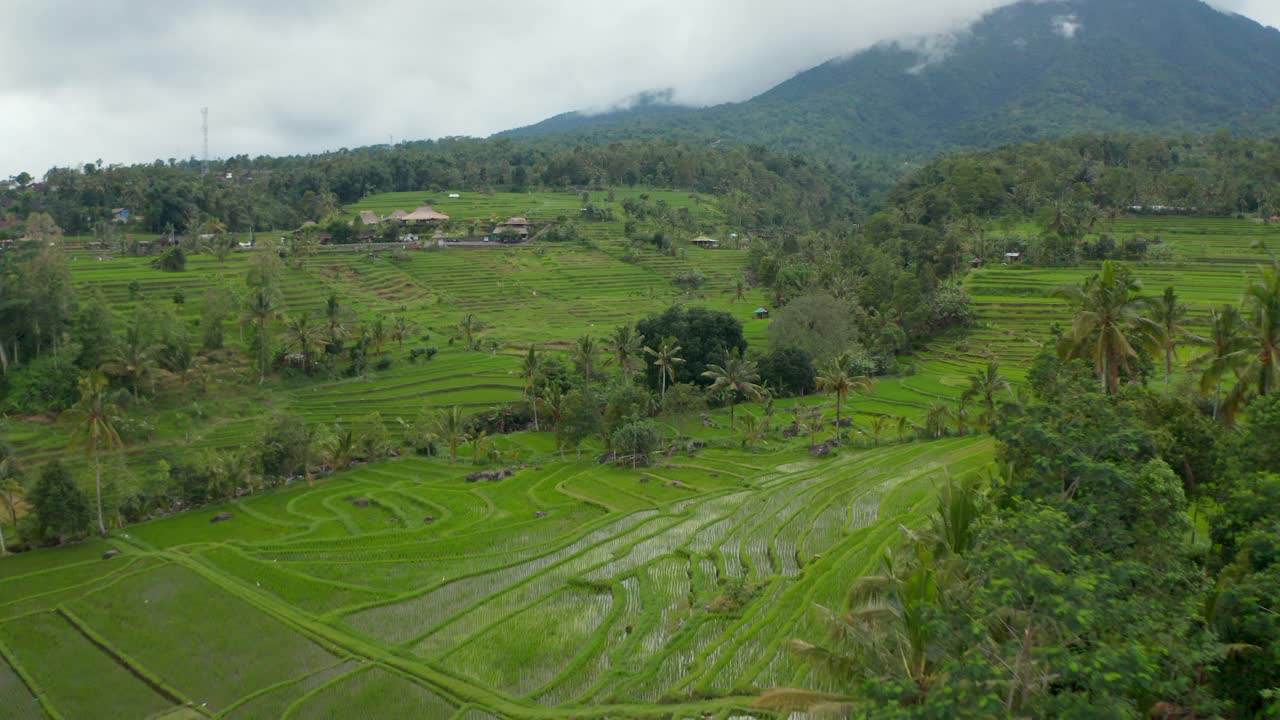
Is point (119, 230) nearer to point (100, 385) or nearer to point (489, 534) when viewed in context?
point (100, 385)

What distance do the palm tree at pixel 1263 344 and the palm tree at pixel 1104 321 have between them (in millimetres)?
2634

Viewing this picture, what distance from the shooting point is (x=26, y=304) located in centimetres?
4453

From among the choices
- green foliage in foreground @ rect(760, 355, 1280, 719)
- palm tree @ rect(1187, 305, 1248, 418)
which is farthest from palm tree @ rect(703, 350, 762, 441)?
green foliage in foreground @ rect(760, 355, 1280, 719)

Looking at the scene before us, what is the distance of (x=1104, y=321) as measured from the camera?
70.8 ft

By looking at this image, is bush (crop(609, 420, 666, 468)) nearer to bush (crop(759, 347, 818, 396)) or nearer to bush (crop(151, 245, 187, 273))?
bush (crop(759, 347, 818, 396))

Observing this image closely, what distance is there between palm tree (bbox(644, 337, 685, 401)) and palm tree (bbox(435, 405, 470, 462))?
11.3m

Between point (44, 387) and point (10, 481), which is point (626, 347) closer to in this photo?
point (10, 481)

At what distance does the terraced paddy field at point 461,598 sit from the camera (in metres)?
18.0

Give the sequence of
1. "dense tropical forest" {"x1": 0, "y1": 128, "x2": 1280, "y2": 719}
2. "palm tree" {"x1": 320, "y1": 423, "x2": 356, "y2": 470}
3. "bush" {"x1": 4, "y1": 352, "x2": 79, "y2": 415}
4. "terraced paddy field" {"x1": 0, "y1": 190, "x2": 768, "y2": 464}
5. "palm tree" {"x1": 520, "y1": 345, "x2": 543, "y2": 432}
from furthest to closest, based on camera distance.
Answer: "terraced paddy field" {"x1": 0, "y1": 190, "x2": 768, "y2": 464} < "palm tree" {"x1": 520, "y1": 345, "x2": 543, "y2": 432} < "bush" {"x1": 4, "y1": 352, "x2": 79, "y2": 415} < "palm tree" {"x1": 320, "y1": 423, "x2": 356, "y2": 470} < "dense tropical forest" {"x1": 0, "y1": 128, "x2": 1280, "y2": 719}

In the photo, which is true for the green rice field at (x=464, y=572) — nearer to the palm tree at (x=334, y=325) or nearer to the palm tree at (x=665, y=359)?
the palm tree at (x=334, y=325)

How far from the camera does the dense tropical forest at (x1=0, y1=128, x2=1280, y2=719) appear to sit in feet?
39.0

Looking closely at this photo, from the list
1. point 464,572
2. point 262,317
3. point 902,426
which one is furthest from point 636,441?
point 262,317

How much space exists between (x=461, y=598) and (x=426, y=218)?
7627 centimetres

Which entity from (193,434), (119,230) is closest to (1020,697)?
(193,434)
